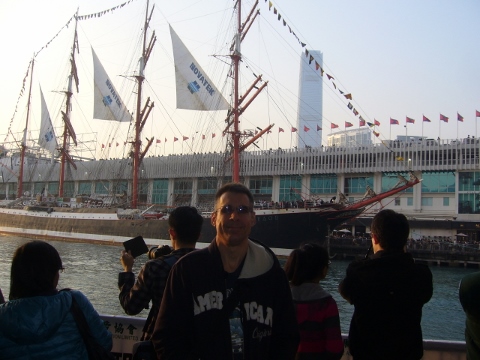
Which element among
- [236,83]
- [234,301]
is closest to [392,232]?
[234,301]

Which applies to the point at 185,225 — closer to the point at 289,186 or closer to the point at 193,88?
the point at 193,88

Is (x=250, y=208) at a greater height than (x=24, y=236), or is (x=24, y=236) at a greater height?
(x=250, y=208)

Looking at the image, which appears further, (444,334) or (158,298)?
(444,334)

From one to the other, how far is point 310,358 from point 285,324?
807 millimetres

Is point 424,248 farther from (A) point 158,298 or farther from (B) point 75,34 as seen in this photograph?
(B) point 75,34

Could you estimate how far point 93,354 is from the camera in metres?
2.98

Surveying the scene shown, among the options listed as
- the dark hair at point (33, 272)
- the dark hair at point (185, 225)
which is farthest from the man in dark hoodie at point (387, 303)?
the dark hair at point (33, 272)

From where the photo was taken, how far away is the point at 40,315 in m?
2.79

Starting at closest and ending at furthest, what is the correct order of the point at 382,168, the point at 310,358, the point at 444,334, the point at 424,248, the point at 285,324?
the point at 285,324 < the point at 310,358 < the point at 444,334 < the point at 424,248 < the point at 382,168

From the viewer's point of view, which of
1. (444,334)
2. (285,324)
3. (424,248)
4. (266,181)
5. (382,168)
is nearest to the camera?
(285,324)

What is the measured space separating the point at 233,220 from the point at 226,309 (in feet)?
1.69

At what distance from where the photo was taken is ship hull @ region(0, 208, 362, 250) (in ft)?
114

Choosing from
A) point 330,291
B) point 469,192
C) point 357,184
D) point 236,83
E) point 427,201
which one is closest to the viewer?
point 330,291

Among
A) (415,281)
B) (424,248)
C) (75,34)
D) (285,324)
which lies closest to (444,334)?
(415,281)
